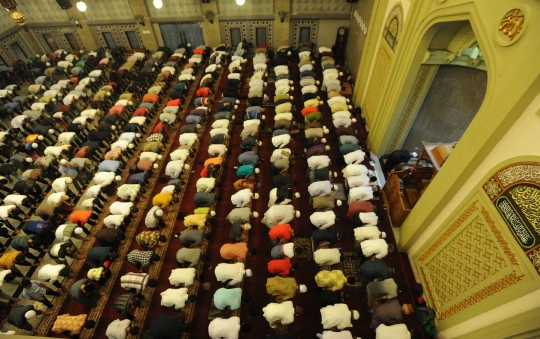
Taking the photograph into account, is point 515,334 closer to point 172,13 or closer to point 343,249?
point 343,249

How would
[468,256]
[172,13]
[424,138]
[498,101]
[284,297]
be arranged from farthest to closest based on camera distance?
1. [172,13]
2. [424,138]
3. [284,297]
4. [468,256]
5. [498,101]

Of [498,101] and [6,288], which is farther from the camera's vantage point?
[6,288]

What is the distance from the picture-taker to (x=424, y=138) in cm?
780

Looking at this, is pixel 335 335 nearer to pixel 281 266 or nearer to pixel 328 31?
pixel 281 266

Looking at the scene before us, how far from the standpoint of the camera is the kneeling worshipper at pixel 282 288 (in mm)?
5383

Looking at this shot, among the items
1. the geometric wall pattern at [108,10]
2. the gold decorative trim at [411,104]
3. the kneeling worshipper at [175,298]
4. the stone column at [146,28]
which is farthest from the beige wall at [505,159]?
the geometric wall pattern at [108,10]

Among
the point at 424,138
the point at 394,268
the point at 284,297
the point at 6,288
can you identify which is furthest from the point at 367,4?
the point at 6,288

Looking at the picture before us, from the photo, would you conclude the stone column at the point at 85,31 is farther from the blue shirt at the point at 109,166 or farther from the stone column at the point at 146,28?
the blue shirt at the point at 109,166

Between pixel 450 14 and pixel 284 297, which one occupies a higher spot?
pixel 450 14

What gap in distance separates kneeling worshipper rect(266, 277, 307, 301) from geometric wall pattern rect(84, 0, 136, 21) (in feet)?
45.5

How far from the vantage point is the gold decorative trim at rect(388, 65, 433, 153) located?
6.55 meters

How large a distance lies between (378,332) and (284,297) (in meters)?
1.70

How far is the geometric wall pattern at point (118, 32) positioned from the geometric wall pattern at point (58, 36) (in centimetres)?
113

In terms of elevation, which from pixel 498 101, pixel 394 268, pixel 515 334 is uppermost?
pixel 498 101
